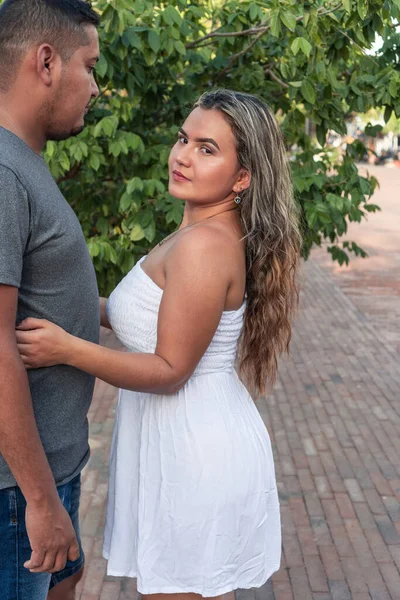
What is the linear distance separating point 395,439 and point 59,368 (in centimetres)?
440

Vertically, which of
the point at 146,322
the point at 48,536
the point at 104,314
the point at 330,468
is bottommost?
the point at 330,468

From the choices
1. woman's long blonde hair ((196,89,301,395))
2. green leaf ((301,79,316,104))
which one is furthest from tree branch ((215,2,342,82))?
woman's long blonde hair ((196,89,301,395))

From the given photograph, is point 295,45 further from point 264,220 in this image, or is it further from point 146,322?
point 146,322

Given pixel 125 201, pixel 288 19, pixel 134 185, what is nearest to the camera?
A: pixel 288 19

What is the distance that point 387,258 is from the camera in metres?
15.6

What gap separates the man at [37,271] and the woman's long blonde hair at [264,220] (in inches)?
17.8

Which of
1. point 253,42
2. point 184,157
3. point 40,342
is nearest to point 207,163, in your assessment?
point 184,157

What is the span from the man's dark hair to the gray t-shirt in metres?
0.15

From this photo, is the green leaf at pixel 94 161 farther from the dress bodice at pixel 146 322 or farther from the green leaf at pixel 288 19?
the dress bodice at pixel 146 322

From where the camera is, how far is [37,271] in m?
1.73

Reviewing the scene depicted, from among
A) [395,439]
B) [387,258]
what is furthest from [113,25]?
[387,258]

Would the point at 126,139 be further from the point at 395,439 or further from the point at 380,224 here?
the point at 380,224

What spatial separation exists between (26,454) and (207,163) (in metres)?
0.93

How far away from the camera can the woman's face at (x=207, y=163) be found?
7.07 ft
